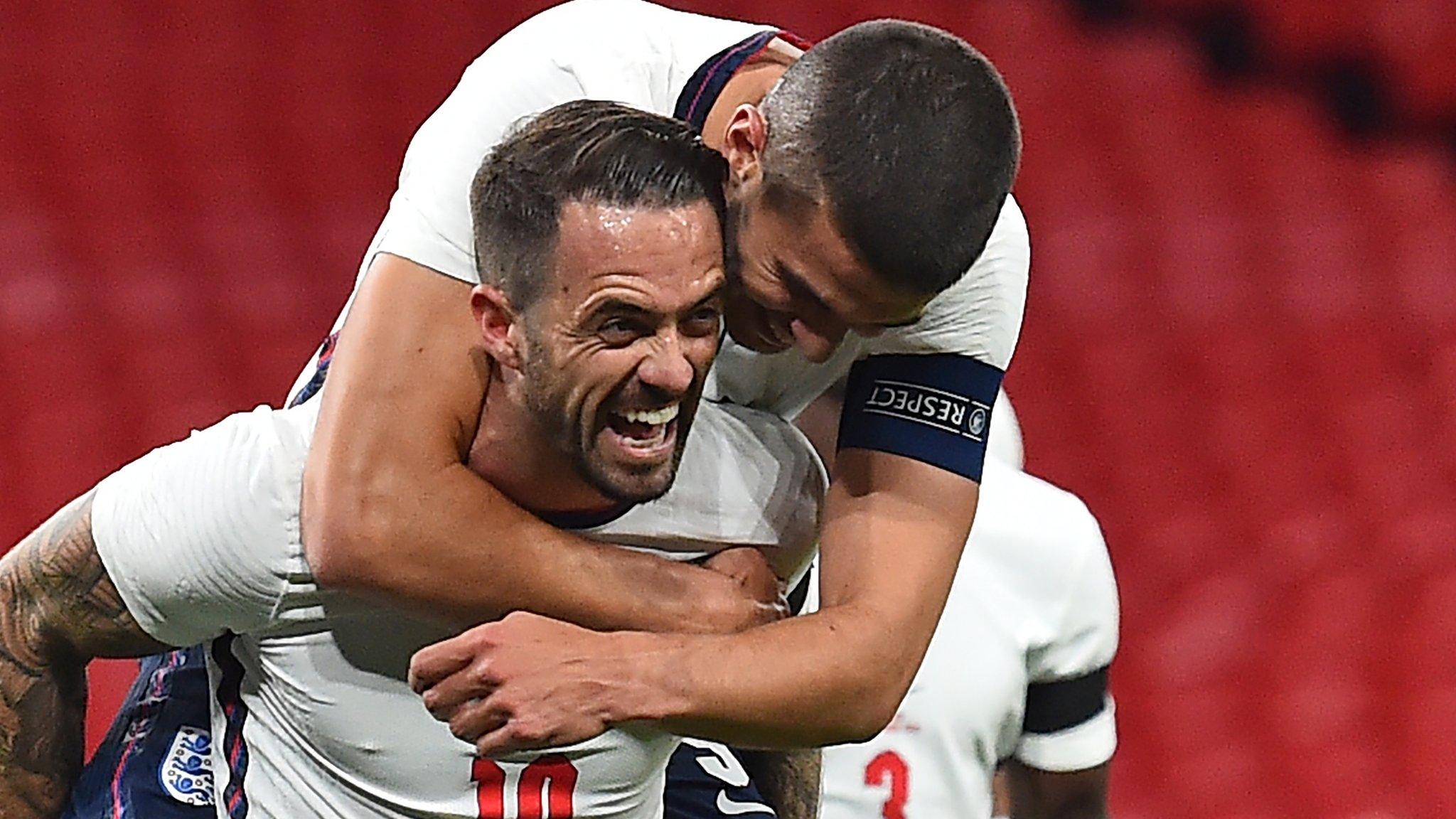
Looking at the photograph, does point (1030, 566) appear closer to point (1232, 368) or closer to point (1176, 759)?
point (1176, 759)

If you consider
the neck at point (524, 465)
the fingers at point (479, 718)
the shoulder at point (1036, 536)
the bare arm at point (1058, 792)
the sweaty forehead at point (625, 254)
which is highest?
the sweaty forehead at point (625, 254)

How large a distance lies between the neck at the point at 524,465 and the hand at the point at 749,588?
7 cm

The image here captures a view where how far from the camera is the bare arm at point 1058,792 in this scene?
5.98 ft

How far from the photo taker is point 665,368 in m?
1.17

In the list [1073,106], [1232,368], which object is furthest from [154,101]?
[1232,368]

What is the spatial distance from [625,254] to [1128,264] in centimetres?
256

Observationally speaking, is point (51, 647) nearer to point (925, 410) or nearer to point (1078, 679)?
point (925, 410)

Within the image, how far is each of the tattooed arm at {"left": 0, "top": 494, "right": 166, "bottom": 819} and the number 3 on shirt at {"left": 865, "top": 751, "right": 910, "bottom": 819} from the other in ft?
1.91

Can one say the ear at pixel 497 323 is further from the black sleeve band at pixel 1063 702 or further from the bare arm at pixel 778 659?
the black sleeve band at pixel 1063 702

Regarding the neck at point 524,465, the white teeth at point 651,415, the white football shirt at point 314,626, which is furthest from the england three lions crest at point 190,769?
the white teeth at point 651,415

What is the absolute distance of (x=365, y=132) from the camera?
3758 mm

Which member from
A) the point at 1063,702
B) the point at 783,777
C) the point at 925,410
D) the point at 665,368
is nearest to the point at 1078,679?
the point at 1063,702

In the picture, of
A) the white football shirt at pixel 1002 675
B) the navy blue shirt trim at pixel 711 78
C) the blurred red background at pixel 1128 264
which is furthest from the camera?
the blurred red background at pixel 1128 264

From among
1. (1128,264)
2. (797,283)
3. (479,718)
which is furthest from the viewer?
(1128,264)
